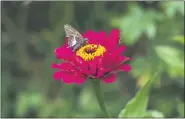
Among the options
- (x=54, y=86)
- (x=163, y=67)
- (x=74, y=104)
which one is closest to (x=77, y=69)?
(x=163, y=67)

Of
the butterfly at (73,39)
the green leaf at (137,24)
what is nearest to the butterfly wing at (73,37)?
the butterfly at (73,39)

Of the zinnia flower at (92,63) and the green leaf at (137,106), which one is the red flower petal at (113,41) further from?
the green leaf at (137,106)

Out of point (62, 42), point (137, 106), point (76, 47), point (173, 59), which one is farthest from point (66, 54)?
point (62, 42)

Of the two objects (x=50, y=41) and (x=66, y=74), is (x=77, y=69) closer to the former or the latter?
(x=66, y=74)

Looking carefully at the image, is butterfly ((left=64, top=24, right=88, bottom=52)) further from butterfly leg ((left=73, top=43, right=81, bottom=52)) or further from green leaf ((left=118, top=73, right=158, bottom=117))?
green leaf ((left=118, top=73, right=158, bottom=117))

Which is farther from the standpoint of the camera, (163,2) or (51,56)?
(51,56)

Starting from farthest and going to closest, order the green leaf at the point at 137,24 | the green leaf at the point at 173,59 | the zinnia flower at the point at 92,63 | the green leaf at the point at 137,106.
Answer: the green leaf at the point at 137,24
the green leaf at the point at 173,59
the green leaf at the point at 137,106
the zinnia flower at the point at 92,63
